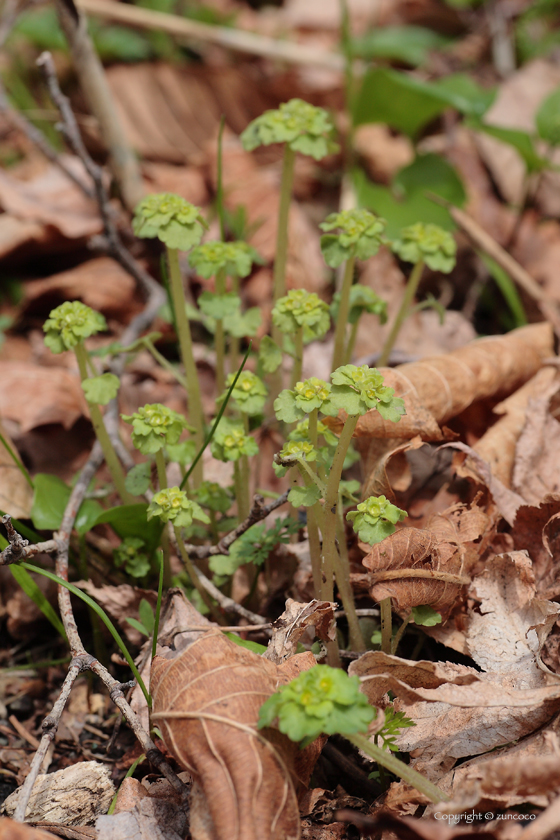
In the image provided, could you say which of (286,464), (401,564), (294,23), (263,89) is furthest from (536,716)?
(294,23)

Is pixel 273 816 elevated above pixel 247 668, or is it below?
below

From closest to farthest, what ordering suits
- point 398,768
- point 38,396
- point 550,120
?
point 398,768 → point 38,396 → point 550,120

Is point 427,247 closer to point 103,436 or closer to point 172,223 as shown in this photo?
point 172,223

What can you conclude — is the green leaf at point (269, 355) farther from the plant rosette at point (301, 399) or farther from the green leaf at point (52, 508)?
the green leaf at point (52, 508)

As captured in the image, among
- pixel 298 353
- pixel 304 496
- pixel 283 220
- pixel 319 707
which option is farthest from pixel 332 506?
pixel 283 220

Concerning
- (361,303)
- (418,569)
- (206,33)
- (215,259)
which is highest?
(206,33)

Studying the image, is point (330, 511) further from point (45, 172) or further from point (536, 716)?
point (45, 172)

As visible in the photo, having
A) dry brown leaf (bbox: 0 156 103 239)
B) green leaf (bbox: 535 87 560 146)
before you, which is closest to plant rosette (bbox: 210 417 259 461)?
dry brown leaf (bbox: 0 156 103 239)

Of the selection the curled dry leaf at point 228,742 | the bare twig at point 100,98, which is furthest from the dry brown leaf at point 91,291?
the curled dry leaf at point 228,742
